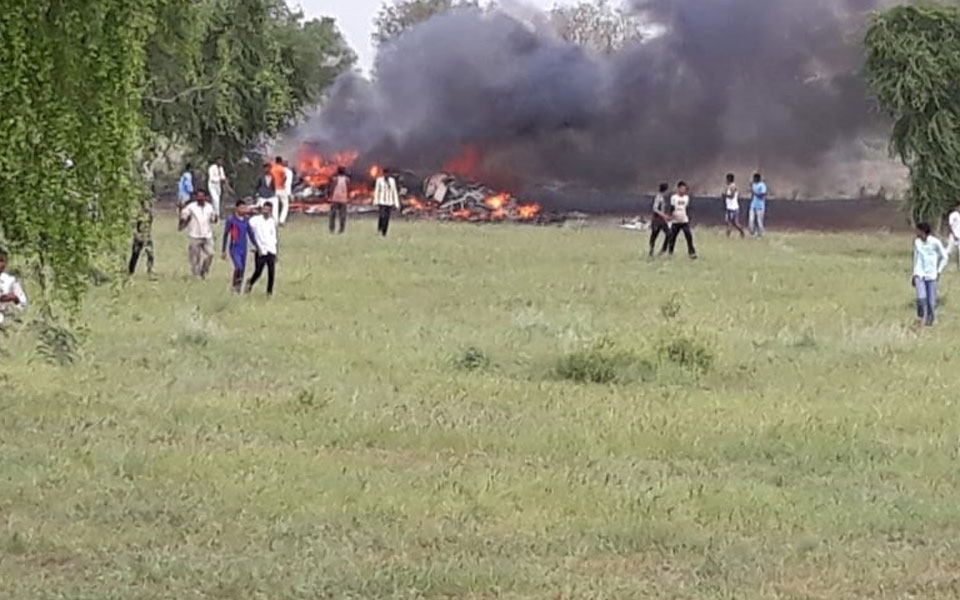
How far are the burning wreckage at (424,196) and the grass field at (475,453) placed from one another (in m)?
22.6

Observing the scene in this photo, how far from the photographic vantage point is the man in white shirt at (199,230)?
71.8 ft

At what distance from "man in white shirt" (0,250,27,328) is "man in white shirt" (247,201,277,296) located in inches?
348

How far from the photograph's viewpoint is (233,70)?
1462 centimetres

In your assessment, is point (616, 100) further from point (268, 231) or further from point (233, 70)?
point (233, 70)

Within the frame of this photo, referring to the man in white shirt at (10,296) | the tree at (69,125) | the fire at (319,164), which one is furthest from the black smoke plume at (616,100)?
the tree at (69,125)

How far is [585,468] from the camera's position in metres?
10.6

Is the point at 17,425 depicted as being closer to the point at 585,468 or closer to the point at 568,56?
the point at 585,468

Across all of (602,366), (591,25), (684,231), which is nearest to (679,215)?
(684,231)

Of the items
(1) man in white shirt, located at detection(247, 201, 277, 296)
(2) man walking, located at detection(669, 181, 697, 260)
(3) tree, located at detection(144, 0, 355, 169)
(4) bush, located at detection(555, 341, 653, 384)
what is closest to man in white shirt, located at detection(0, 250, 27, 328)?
(3) tree, located at detection(144, 0, 355, 169)

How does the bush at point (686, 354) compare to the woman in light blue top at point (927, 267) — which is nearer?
the bush at point (686, 354)

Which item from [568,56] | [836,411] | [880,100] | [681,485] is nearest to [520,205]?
[568,56]

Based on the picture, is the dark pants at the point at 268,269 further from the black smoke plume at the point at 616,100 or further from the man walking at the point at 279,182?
the black smoke plume at the point at 616,100

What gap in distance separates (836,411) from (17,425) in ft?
19.2

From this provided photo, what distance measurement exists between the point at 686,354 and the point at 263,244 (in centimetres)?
696
